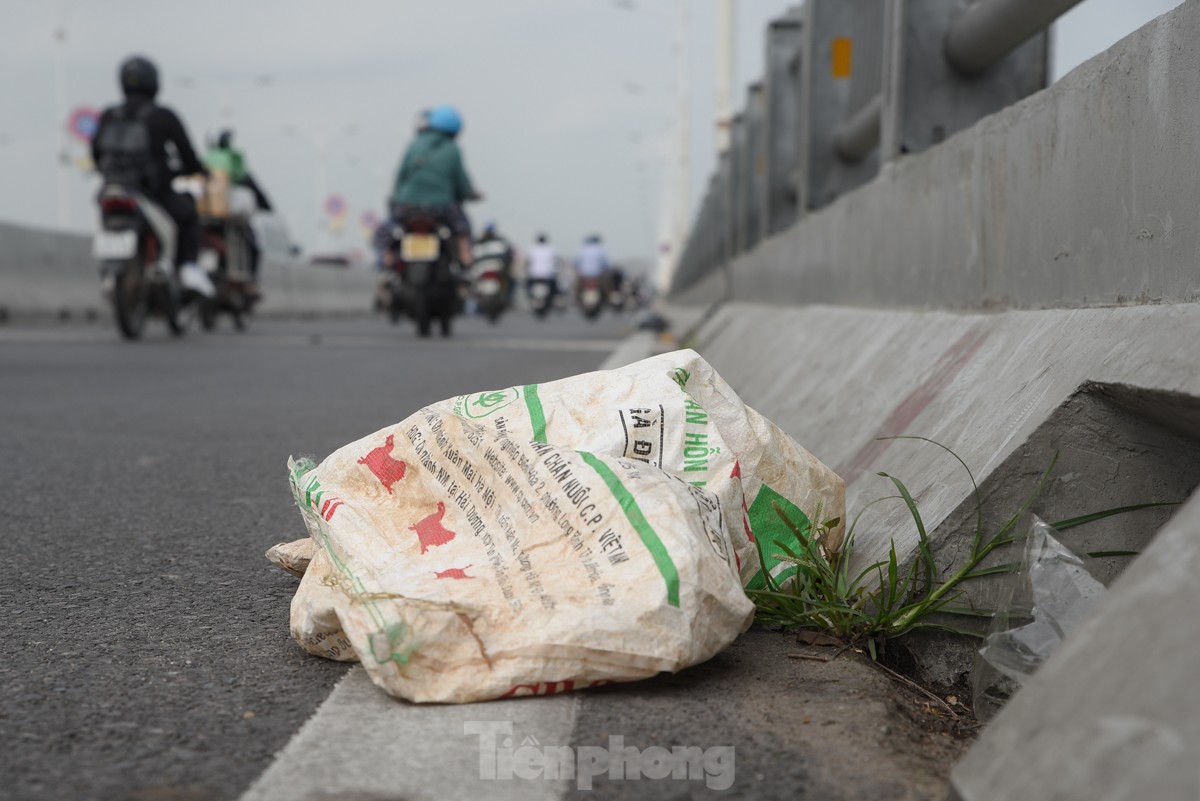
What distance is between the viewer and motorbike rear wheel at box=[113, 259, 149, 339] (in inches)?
437

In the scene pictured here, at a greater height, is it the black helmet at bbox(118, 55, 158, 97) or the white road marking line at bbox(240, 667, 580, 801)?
the black helmet at bbox(118, 55, 158, 97)

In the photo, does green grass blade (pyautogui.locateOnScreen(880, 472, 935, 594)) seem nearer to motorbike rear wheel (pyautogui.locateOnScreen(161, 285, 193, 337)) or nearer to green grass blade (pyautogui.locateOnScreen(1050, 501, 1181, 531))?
green grass blade (pyautogui.locateOnScreen(1050, 501, 1181, 531))

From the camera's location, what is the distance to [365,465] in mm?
2338

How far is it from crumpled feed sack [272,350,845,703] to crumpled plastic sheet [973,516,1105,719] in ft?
1.12

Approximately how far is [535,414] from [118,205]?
949cm

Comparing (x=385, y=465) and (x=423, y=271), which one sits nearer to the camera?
(x=385, y=465)

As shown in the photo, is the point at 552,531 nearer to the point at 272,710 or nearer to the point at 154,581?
the point at 272,710

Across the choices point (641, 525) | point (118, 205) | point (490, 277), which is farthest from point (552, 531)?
point (490, 277)

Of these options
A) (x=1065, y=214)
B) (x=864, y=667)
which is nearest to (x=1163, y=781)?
(x=864, y=667)

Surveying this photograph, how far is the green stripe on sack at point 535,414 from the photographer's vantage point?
232cm

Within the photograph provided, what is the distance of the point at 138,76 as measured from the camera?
38.3ft

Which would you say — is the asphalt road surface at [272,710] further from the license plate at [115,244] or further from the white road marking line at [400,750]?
the license plate at [115,244]

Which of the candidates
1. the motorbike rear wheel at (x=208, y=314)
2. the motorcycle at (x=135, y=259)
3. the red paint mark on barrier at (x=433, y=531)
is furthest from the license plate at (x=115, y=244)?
the red paint mark on barrier at (x=433, y=531)

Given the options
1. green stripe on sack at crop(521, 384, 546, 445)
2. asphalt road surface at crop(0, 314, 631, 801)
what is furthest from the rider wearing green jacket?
green stripe on sack at crop(521, 384, 546, 445)
